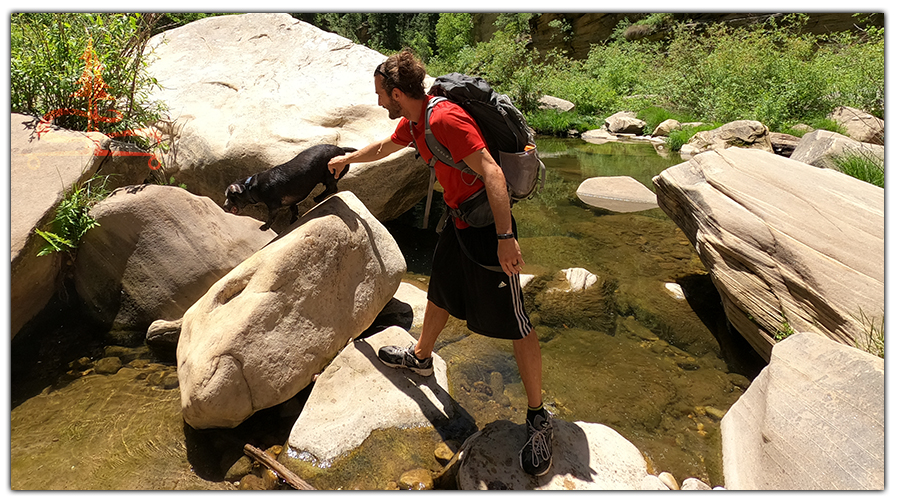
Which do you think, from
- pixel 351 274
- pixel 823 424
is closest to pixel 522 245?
pixel 351 274

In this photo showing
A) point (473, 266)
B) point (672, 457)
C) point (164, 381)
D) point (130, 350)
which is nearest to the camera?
point (473, 266)

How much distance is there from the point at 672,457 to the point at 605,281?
227 centimetres

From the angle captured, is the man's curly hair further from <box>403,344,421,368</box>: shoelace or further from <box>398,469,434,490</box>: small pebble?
<box>398,469,434,490</box>: small pebble

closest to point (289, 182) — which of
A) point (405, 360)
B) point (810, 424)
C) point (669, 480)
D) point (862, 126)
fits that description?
point (405, 360)

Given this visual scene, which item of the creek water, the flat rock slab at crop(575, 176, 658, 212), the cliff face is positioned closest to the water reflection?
the creek water

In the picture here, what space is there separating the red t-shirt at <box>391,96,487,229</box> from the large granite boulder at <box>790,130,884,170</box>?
5.35 metres

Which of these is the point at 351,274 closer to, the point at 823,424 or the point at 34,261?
the point at 34,261

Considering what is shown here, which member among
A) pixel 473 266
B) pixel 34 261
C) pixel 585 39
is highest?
pixel 473 266

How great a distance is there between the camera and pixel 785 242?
3.44m

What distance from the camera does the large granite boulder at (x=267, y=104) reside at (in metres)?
4.68

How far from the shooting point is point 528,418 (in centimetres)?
257

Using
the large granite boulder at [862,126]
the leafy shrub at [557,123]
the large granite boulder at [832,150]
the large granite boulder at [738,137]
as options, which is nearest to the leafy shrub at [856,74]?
the large granite boulder at [862,126]

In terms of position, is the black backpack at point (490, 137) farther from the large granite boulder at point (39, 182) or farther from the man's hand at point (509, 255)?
the large granite boulder at point (39, 182)

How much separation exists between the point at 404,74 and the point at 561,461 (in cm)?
218
